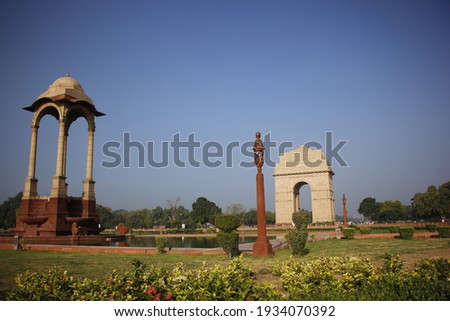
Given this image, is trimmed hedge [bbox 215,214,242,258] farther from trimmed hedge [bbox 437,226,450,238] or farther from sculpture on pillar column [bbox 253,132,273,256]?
trimmed hedge [bbox 437,226,450,238]

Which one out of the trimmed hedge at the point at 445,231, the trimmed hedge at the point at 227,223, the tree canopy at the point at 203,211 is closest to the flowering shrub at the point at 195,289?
the trimmed hedge at the point at 227,223

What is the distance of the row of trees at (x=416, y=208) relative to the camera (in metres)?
54.6

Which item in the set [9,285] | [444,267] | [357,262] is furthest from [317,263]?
[9,285]

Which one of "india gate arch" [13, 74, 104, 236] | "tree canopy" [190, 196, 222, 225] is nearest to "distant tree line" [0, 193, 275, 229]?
"tree canopy" [190, 196, 222, 225]

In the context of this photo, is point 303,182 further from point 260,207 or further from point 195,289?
point 195,289

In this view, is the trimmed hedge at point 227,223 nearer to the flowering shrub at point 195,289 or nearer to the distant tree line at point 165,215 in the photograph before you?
the flowering shrub at point 195,289

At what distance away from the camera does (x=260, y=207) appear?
40.9ft

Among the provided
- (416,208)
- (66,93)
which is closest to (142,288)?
(66,93)

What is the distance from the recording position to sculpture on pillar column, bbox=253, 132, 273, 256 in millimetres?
11945

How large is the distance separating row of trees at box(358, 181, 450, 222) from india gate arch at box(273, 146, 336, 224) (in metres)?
18.5

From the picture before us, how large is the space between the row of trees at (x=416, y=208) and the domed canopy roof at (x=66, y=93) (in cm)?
5568
